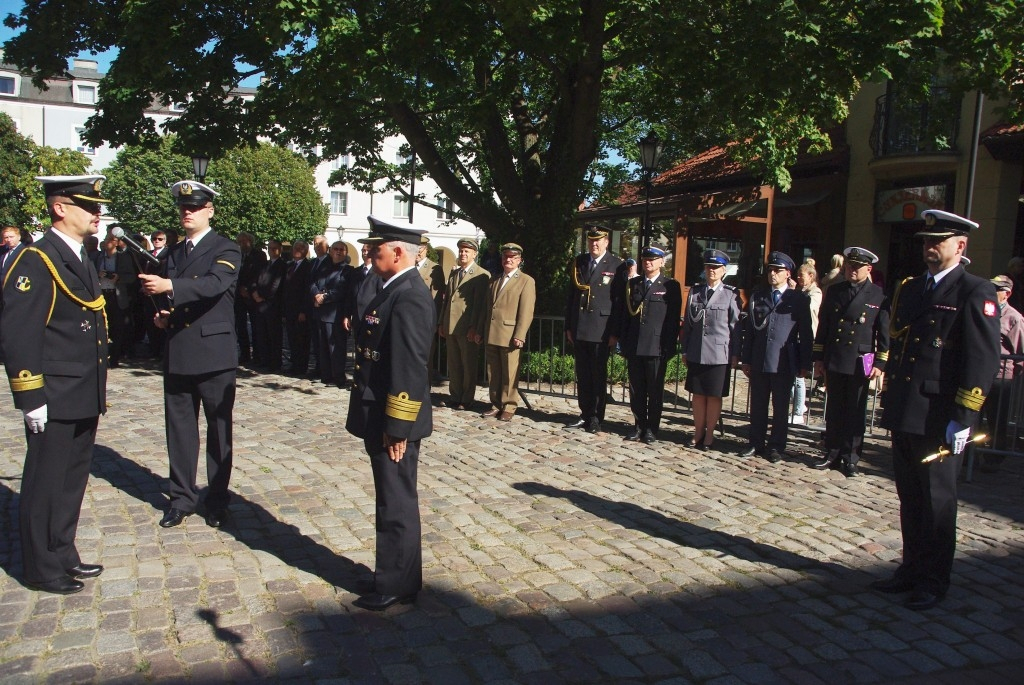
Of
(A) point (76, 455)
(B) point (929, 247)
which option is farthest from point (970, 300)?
(A) point (76, 455)

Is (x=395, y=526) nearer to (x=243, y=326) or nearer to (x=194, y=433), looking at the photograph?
(x=194, y=433)

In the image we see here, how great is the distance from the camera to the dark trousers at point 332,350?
11.8 meters

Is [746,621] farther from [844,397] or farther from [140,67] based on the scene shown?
[140,67]

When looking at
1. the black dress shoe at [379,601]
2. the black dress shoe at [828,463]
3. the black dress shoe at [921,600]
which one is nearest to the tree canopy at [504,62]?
the black dress shoe at [828,463]

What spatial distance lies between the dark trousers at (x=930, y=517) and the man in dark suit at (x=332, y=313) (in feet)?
26.8

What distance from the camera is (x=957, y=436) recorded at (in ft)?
14.8

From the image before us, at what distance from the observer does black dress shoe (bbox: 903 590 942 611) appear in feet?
15.2

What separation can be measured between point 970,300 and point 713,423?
4110 millimetres

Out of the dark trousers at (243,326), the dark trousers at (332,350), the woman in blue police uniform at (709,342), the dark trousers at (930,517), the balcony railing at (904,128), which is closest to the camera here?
the dark trousers at (930,517)

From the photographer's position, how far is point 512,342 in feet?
31.9

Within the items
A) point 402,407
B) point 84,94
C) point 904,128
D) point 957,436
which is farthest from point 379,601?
point 84,94

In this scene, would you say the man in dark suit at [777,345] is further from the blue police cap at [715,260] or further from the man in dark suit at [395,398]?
the man in dark suit at [395,398]

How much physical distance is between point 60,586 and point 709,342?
5.95 m

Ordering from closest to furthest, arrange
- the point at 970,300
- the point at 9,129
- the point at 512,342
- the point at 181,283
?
the point at 970,300, the point at 181,283, the point at 512,342, the point at 9,129
